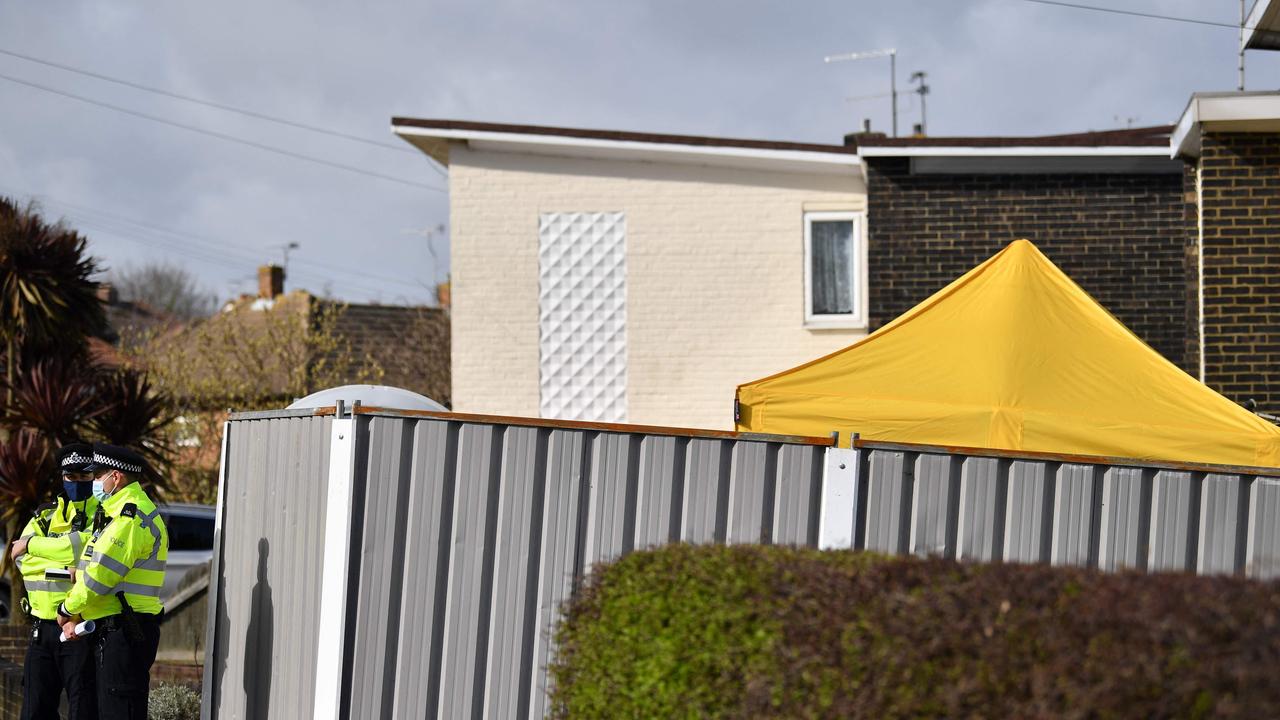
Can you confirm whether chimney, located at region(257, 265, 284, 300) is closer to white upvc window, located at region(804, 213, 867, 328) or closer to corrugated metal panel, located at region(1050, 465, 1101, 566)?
white upvc window, located at region(804, 213, 867, 328)

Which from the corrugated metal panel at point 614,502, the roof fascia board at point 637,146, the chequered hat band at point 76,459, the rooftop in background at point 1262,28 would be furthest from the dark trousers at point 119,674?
the rooftop in background at point 1262,28

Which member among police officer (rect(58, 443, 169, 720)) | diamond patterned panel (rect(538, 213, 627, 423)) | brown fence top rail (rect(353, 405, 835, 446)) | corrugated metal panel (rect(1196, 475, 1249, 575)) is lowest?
police officer (rect(58, 443, 169, 720))

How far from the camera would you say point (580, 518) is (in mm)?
6547

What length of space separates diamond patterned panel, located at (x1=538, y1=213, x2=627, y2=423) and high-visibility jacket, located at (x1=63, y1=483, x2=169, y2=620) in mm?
8172

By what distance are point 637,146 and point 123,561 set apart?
29.9ft

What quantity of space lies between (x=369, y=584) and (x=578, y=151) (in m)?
9.91

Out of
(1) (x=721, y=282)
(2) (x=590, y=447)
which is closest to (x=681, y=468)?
(2) (x=590, y=447)

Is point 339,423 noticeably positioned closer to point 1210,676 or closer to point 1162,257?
point 1210,676

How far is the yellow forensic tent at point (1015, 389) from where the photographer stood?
8.56m

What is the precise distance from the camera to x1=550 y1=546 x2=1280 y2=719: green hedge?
3291 millimetres

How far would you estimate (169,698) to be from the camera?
34.1ft

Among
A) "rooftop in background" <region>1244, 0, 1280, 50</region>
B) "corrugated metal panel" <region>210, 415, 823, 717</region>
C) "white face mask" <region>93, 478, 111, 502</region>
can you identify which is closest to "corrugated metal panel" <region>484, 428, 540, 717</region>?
"corrugated metal panel" <region>210, 415, 823, 717</region>

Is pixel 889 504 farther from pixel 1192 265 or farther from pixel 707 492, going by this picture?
pixel 1192 265

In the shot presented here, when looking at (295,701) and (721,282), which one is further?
(721,282)
